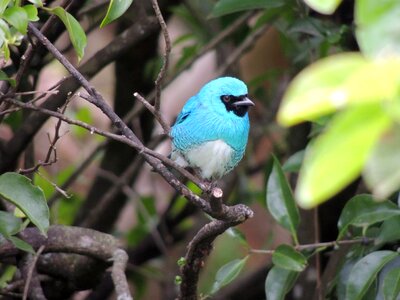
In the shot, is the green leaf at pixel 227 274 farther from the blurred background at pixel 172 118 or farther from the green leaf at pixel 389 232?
the blurred background at pixel 172 118

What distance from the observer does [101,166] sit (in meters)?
3.99

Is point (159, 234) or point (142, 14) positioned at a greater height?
point (142, 14)

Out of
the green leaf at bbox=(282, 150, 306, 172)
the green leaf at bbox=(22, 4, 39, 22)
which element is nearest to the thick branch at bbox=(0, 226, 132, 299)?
the green leaf at bbox=(282, 150, 306, 172)

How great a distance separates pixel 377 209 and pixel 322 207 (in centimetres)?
128

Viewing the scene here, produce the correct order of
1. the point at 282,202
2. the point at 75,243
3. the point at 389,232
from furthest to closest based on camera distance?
the point at 75,243
the point at 282,202
the point at 389,232

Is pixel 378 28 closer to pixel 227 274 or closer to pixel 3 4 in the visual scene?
pixel 3 4

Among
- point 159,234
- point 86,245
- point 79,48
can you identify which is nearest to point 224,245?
point 159,234

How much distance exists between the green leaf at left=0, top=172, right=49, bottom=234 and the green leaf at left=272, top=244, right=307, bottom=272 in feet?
2.43

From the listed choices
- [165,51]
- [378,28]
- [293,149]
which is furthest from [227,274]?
[378,28]

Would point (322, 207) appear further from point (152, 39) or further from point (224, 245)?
point (224, 245)

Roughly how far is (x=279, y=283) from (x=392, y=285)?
42 centimetres

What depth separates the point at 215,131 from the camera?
2.85 meters

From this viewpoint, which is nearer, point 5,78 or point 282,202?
point 5,78

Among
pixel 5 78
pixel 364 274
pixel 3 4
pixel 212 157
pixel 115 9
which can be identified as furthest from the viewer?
pixel 212 157
